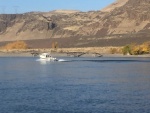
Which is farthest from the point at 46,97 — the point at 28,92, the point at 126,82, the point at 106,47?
the point at 106,47

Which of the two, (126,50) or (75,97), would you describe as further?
(126,50)

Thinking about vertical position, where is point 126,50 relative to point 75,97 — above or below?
above

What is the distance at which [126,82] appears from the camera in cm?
5938

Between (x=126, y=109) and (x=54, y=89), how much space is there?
49.8ft

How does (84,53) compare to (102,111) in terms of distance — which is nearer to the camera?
(102,111)

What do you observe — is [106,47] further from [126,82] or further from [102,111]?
[102,111]

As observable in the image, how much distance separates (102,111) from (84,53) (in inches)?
5604

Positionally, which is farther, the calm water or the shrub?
the shrub

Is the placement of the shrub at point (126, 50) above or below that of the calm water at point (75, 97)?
above

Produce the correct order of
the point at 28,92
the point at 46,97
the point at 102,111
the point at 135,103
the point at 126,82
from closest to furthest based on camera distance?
the point at 102,111
the point at 135,103
the point at 46,97
the point at 28,92
the point at 126,82

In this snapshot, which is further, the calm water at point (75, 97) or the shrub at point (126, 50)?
the shrub at point (126, 50)

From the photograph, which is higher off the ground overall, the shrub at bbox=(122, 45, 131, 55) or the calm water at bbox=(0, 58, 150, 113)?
the shrub at bbox=(122, 45, 131, 55)

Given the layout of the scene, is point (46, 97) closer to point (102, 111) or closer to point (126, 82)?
point (102, 111)

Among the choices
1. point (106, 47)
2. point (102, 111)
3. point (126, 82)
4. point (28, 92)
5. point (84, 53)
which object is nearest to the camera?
point (102, 111)
